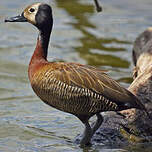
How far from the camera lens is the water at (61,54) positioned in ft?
30.7

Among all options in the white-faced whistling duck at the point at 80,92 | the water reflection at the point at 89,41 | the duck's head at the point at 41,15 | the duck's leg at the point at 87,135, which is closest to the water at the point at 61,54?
the water reflection at the point at 89,41

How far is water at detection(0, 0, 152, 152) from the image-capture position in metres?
9.36

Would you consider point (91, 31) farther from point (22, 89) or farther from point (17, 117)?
point (17, 117)

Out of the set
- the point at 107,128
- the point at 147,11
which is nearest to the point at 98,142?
the point at 107,128

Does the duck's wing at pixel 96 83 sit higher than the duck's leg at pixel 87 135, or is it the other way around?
the duck's wing at pixel 96 83

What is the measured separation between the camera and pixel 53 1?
17.6m

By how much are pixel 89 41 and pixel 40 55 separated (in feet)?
18.6

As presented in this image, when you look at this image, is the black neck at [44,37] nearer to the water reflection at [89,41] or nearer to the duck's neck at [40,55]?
the duck's neck at [40,55]

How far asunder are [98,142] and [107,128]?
0.75 ft

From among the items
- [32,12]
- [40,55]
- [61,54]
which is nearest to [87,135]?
[40,55]

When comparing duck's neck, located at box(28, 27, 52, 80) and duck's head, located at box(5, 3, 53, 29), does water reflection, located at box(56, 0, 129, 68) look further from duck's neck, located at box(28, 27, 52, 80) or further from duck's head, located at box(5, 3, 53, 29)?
duck's head, located at box(5, 3, 53, 29)

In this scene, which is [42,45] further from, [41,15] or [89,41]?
[89,41]

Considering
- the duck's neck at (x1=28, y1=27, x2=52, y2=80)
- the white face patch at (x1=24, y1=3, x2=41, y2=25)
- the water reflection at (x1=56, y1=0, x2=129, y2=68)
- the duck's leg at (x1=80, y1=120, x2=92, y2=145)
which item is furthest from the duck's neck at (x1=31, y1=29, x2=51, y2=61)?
the water reflection at (x1=56, y1=0, x2=129, y2=68)

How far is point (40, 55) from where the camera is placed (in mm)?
9172
